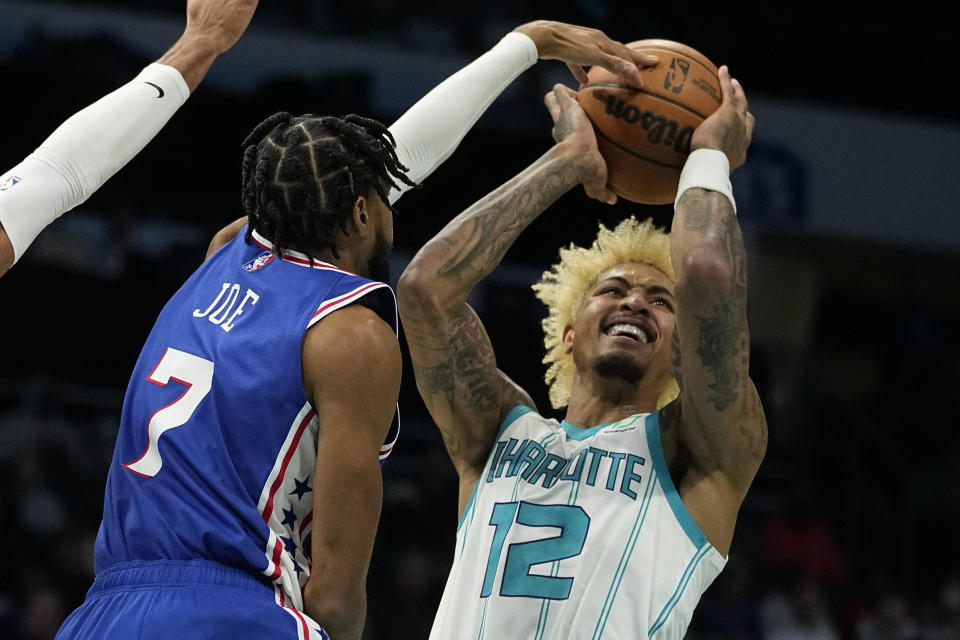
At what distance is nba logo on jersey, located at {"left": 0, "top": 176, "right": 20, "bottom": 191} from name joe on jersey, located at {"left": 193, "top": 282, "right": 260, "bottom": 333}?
1.39ft

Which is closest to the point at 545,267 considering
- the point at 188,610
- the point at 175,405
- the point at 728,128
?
the point at 728,128

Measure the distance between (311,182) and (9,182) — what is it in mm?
584

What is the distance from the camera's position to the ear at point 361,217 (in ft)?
→ 8.45

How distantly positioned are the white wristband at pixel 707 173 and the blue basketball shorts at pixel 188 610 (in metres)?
1.53

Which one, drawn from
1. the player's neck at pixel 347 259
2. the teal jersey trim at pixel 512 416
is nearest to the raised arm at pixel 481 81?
the player's neck at pixel 347 259

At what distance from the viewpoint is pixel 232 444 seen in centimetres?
237

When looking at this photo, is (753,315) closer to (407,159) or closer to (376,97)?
(376,97)

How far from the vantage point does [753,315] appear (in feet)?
43.0

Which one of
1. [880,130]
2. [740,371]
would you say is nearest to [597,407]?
[740,371]

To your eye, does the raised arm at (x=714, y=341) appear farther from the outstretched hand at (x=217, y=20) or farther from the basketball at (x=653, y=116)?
the outstretched hand at (x=217, y=20)

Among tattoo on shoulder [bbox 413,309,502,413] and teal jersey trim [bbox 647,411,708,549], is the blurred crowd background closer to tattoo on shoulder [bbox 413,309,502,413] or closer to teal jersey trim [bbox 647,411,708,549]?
Result: tattoo on shoulder [bbox 413,309,502,413]

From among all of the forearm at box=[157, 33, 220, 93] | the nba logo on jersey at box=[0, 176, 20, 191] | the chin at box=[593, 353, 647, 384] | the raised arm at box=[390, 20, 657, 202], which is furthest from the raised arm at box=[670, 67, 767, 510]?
the nba logo on jersey at box=[0, 176, 20, 191]

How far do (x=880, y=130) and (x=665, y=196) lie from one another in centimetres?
924

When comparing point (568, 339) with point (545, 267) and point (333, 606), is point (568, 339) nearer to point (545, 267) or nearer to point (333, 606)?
point (333, 606)
